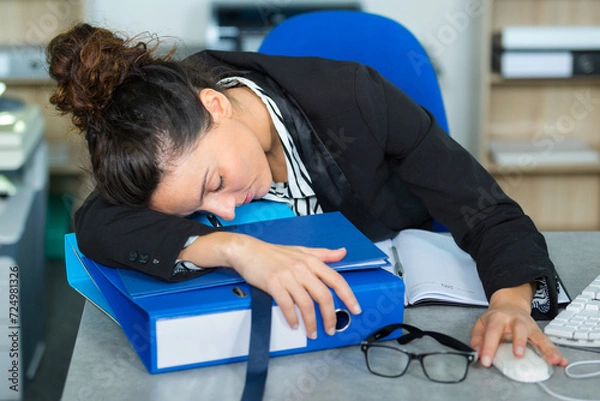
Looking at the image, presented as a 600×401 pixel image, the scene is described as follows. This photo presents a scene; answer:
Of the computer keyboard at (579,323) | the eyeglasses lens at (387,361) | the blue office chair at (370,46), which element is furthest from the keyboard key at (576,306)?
the blue office chair at (370,46)

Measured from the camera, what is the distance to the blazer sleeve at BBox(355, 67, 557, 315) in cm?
105

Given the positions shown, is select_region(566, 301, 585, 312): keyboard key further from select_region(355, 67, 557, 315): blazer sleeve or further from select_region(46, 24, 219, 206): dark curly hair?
select_region(46, 24, 219, 206): dark curly hair

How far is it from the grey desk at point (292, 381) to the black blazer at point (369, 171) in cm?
18

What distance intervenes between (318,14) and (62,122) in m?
1.71

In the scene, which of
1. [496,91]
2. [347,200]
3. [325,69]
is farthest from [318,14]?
[496,91]

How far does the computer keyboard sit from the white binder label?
32 centimetres

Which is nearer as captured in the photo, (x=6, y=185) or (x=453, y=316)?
(x=453, y=316)

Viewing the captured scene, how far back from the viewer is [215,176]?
3.63ft

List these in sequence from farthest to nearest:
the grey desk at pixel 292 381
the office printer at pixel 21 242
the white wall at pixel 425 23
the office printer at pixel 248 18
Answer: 1. the white wall at pixel 425 23
2. the office printer at pixel 248 18
3. the office printer at pixel 21 242
4. the grey desk at pixel 292 381

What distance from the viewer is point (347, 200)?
4.33ft

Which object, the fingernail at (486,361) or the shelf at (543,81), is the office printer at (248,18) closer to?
the shelf at (543,81)

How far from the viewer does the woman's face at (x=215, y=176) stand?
108 centimetres

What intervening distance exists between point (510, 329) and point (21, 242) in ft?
4.89

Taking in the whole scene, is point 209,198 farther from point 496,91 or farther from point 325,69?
point 496,91
